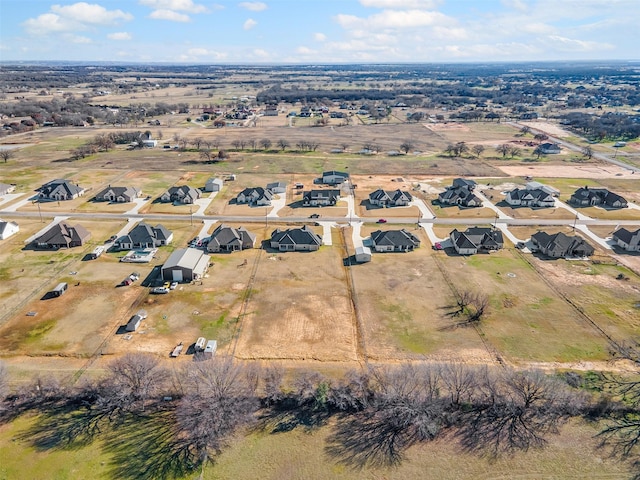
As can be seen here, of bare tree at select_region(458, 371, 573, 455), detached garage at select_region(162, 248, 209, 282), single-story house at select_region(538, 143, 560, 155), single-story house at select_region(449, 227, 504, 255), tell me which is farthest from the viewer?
single-story house at select_region(538, 143, 560, 155)

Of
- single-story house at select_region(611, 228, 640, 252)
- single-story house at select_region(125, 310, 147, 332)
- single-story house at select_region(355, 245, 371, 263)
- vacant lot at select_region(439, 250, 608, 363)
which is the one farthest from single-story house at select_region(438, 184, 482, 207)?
single-story house at select_region(125, 310, 147, 332)

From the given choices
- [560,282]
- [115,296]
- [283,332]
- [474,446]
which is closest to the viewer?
[474,446]

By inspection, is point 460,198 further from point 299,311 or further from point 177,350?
point 177,350


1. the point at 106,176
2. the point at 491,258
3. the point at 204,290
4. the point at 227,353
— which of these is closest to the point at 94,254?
the point at 204,290

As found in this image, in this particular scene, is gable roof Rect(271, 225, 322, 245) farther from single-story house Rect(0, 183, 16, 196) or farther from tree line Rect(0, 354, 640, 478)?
single-story house Rect(0, 183, 16, 196)

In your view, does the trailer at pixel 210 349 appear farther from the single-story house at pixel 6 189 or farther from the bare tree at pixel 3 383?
the single-story house at pixel 6 189

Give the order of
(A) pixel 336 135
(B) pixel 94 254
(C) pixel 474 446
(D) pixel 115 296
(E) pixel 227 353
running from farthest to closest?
(A) pixel 336 135
(B) pixel 94 254
(D) pixel 115 296
(E) pixel 227 353
(C) pixel 474 446

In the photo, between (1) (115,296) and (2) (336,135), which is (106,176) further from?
(2) (336,135)

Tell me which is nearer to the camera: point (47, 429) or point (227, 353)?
point (47, 429)
